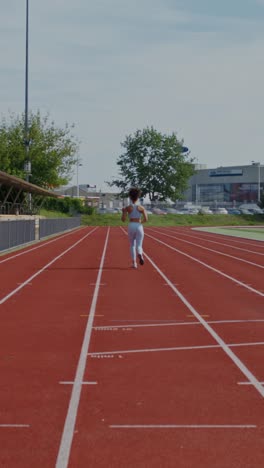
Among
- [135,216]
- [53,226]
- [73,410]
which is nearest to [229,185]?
[53,226]

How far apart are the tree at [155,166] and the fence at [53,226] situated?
5225 cm

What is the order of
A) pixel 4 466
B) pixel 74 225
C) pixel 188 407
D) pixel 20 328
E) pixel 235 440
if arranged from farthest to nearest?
pixel 74 225
pixel 20 328
pixel 188 407
pixel 235 440
pixel 4 466

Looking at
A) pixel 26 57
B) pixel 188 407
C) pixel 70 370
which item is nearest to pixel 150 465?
pixel 188 407

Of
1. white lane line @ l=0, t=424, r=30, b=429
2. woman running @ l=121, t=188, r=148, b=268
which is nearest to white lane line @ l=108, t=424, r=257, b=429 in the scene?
white lane line @ l=0, t=424, r=30, b=429

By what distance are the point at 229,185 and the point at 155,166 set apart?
1593 inches

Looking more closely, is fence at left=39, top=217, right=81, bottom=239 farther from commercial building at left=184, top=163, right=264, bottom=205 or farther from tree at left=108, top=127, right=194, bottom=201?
commercial building at left=184, top=163, right=264, bottom=205

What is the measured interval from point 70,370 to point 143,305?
4.73 metres

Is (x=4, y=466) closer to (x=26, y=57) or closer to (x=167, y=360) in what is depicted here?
(x=167, y=360)

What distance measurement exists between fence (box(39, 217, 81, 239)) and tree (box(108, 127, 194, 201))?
52.2 meters

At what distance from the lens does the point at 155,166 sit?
11488 cm

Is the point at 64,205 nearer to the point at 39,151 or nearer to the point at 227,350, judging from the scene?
the point at 39,151

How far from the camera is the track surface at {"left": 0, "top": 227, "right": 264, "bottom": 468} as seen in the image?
4777mm

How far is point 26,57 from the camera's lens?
164ft

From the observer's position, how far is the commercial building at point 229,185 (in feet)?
484
